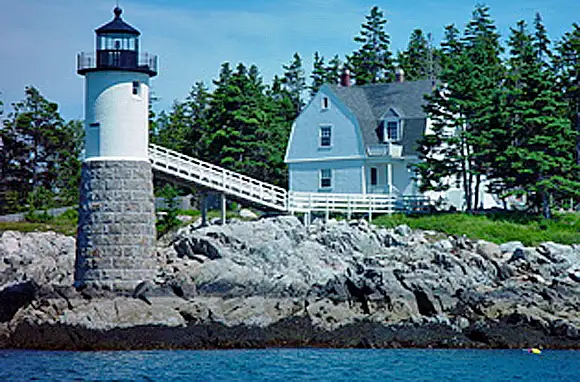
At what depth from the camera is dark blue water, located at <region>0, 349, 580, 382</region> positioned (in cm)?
2145

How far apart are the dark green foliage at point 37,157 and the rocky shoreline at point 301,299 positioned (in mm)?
20677

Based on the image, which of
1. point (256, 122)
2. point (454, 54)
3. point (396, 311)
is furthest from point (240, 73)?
point (396, 311)

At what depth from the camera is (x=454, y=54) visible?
6159 cm

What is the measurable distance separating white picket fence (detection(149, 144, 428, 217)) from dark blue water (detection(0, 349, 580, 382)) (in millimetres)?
9315

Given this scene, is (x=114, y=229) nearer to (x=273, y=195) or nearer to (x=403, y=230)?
(x=273, y=195)

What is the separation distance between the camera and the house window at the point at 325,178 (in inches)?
1645

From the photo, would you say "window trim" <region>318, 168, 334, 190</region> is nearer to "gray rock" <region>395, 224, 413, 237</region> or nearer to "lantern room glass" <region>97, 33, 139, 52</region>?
"gray rock" <region>395, 224, 413, 237</region>

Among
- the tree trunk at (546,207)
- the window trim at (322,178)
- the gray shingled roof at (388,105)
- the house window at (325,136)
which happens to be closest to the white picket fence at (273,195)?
the window trim at (322,178)

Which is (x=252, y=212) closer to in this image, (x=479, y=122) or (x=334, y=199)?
(x=334, y=199)

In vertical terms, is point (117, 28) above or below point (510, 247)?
above

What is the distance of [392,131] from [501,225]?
768 cm

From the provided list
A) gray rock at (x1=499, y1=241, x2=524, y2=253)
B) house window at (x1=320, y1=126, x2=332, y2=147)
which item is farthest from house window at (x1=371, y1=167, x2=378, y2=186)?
gray rock at (x1=499, y1=241, x2=524, y2=253)

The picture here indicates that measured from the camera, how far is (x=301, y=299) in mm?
27031

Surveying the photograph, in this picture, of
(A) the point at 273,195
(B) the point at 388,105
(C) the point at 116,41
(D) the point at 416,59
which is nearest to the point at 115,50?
(C) the point at 116,41
